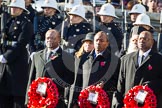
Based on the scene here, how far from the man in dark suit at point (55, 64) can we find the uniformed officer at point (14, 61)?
56.5 inches

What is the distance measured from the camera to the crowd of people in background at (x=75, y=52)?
1087 cm

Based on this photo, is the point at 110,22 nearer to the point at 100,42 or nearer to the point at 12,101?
the point at 12,101

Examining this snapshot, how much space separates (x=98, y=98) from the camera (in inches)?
427

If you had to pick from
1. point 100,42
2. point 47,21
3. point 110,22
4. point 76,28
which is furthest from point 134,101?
point 47,21

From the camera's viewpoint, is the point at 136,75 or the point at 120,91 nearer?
the point at 136,75

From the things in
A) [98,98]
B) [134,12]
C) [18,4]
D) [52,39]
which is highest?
[18,4]

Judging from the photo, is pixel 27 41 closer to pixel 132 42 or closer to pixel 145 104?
pixel 132 42

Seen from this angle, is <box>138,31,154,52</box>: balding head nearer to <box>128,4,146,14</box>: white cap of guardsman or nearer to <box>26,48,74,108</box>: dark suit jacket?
<box>26,48,74,108</box>: dark suit jacket

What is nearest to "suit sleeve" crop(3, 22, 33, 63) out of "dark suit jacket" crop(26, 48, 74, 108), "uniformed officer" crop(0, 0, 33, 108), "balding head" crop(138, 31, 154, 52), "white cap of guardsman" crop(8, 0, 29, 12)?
"uniformed officer" crop(0, 0, 33, 108)

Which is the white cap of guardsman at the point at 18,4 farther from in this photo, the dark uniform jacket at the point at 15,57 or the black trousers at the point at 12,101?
the black trousers at the point at 12,101

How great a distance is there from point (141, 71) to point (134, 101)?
0.46m

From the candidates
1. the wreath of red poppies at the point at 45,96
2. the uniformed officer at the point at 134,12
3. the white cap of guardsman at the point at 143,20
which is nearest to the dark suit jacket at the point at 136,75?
the wreath of red poppies at the point at 45,96

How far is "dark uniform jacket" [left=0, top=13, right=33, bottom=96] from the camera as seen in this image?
13.1 metres

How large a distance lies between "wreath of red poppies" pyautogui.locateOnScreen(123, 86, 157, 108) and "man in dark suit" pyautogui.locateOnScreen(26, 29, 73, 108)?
49.1 inches
